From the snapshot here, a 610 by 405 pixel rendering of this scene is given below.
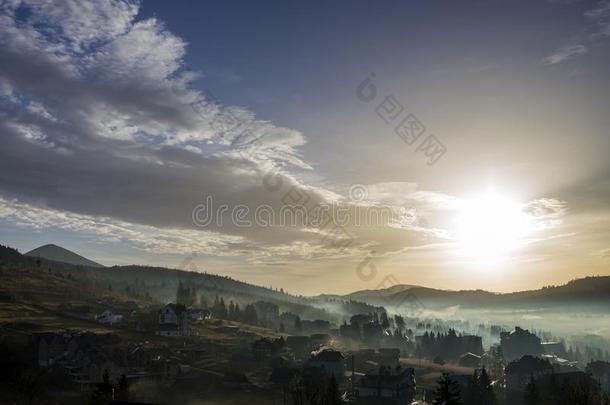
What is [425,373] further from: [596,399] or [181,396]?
[181,396]

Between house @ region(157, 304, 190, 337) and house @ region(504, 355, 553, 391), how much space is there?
83.5 meters

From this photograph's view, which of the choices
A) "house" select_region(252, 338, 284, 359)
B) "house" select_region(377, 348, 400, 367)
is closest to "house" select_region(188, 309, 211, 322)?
"house" select_region(252, 338, 284, 359)

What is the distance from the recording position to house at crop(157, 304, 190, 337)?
13125 centimetres

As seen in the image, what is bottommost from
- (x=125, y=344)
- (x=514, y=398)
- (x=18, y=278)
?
(x=514, y=398)

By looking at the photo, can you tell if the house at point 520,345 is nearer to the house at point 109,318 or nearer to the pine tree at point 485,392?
the pine tree at point 485,392

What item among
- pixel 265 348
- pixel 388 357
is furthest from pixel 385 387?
pixel 388 357

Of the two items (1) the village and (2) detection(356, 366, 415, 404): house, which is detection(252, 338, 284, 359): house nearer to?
(1) the village

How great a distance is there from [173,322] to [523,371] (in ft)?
300

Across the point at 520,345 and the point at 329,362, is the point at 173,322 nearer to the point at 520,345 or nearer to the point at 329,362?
the point at 329,362

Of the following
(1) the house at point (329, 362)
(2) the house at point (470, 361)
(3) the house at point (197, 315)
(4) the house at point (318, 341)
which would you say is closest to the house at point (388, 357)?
(4) the house at point (318, 341)

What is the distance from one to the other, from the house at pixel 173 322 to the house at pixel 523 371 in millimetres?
83525

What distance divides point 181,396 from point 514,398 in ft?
233

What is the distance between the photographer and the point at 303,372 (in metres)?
98.6

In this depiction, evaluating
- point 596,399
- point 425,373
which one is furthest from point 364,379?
point 425,373
